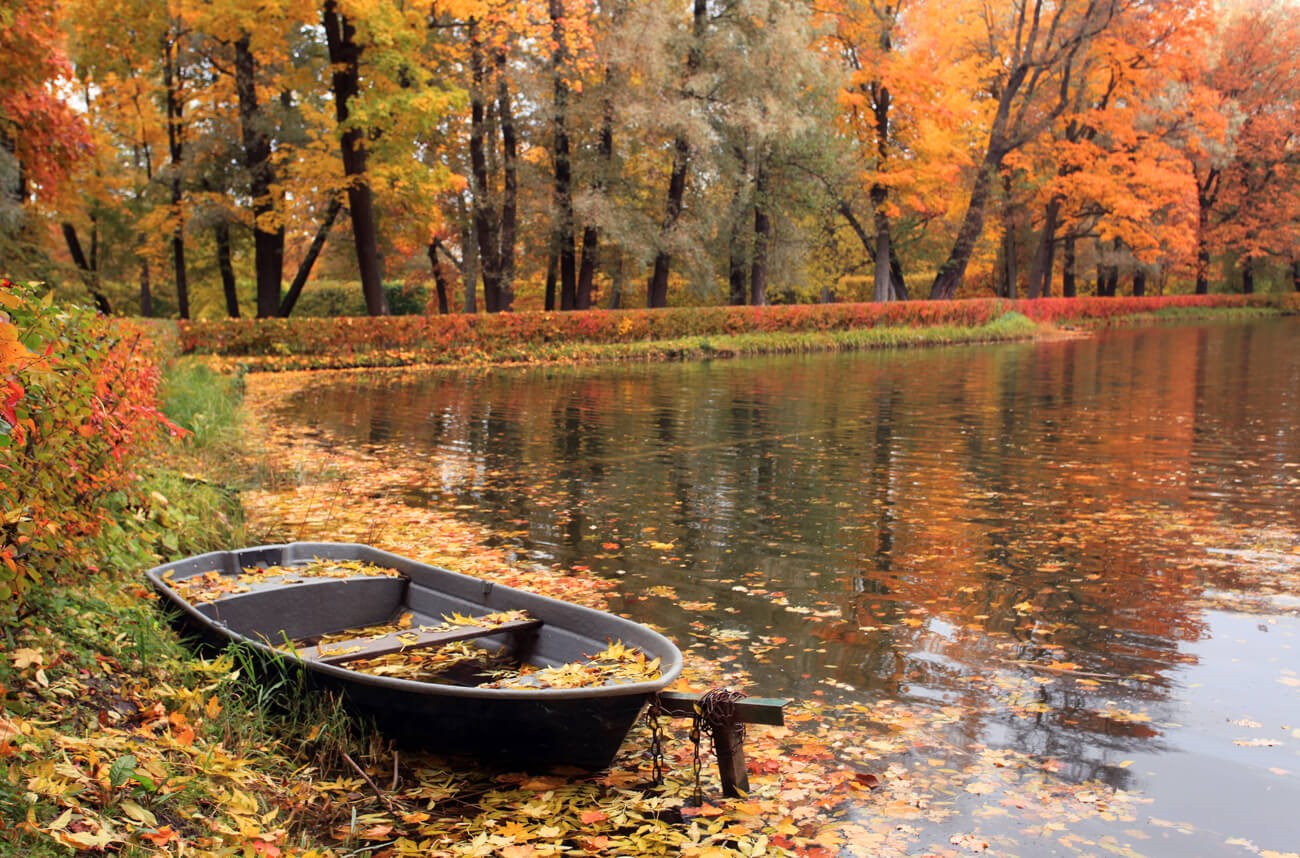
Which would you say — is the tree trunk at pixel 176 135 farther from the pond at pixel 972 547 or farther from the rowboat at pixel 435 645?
the rowboat at pixel 435 645

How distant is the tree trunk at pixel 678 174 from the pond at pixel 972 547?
1285 cm

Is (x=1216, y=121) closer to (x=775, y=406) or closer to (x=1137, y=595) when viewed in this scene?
(x=775, y=406)

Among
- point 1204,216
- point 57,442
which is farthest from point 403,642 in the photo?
point 1204,216

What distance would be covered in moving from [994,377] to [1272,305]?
39703mm

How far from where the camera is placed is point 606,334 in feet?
90.4

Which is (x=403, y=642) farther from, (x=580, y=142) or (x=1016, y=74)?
(x=1016, y=74)

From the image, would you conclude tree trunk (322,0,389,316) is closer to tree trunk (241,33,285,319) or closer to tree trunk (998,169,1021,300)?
tree trunk (241,33,285,319)

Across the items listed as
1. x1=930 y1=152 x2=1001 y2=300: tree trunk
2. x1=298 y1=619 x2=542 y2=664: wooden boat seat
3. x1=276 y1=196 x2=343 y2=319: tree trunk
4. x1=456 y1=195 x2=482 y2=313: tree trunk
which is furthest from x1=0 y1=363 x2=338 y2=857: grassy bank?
x1=930 y1=152 x2=1001 y2=300: tree trunk

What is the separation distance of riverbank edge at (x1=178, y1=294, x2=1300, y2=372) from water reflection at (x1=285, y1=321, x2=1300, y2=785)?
13.8 feet

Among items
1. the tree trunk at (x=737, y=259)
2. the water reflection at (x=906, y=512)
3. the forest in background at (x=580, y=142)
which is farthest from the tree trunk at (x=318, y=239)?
the tree trunk at (x=737, y=259)

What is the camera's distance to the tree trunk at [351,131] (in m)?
22.9

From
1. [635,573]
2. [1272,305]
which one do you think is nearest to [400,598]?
[635,573]

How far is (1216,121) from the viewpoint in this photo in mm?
42344

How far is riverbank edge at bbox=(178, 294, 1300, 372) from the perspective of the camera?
23.0 meters
